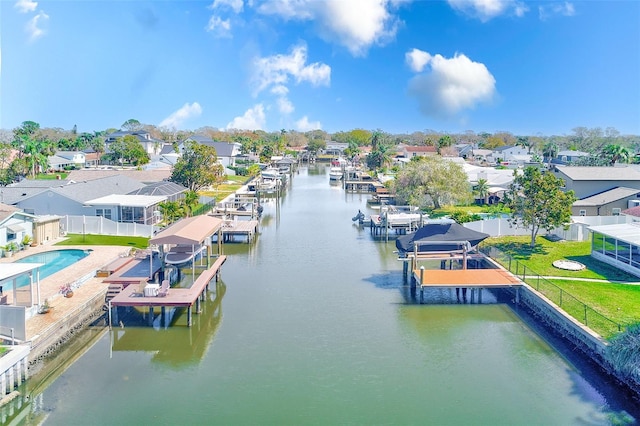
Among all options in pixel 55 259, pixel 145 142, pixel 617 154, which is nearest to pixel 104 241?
pixel 55 259

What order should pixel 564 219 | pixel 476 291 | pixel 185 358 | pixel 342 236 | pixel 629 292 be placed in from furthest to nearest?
pixel 342 236, pixel 564 219, pixel 476 291, pixel 629 292, pixel 185 358

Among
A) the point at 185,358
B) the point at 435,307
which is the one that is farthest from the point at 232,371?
the point at 435,307

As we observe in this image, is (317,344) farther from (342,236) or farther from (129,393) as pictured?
(342,236)

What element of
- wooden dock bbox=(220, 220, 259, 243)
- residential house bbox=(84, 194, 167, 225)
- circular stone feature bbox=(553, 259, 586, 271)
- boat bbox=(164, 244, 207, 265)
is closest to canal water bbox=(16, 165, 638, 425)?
boat bbox=(164, 244, 207, 265)

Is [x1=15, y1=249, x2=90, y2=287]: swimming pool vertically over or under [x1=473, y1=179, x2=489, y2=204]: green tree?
under

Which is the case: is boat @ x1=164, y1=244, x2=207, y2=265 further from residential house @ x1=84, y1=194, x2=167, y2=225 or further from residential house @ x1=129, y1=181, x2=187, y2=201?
residential house @ x1=129, y1=181, x2=187, y2=201

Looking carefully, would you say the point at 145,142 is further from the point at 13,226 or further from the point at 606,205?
the point at 606,205

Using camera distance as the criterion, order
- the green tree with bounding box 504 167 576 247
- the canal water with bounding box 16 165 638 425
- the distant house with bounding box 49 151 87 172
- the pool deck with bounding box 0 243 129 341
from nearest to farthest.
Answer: the canal water with bounding box 16 165 638 425
the pool deck with bounding box 0 243 129 341
the green tree with bounding box 504 167 576 247
the distant house with bounding box 49 151 87 172
